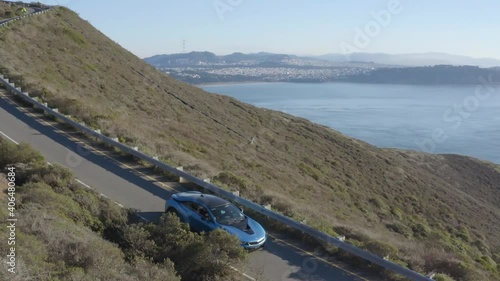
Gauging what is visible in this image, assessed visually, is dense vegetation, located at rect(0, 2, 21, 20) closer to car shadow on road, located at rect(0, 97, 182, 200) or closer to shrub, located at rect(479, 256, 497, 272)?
car shadow on road, located at rect(0, 97, 182, 200)

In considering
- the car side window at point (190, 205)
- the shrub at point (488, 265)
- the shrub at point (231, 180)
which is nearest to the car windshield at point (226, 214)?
the car side window at point (190, 205)

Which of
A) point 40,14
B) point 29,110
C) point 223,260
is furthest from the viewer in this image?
point 40,14

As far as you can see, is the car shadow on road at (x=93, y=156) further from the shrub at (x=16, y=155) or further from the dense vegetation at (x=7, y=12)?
the dense vegetation at (x=7, y=12)

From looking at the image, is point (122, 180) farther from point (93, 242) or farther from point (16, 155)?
point (93, 242)

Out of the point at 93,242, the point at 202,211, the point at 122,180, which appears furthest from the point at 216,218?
the point at 122,180

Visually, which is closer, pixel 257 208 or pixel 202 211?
pixel 202 211

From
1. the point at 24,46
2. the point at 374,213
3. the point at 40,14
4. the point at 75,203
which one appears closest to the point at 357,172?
the point at 374,213

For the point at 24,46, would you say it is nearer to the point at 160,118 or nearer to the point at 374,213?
the point at 160,118
